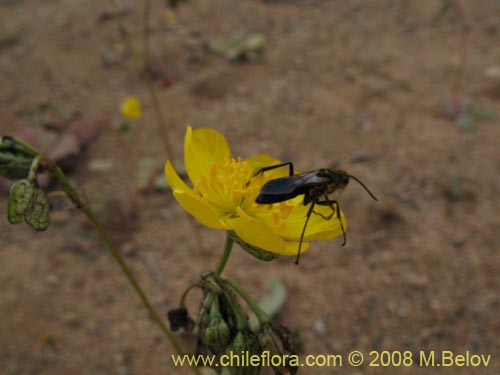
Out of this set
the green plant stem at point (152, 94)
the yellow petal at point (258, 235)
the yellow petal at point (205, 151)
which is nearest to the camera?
the yellow petal at point (258, 235)

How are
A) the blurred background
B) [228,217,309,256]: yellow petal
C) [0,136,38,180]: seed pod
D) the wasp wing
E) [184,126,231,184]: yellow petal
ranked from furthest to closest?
1. the blurred background
2. [184,126,231,184]: yellow petal
3. [0,136,38,180]: seed pod
4. the wasp wing
5. [228,217,309,256]: yellow petal

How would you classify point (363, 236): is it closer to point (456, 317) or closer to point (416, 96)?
point (456, 317)

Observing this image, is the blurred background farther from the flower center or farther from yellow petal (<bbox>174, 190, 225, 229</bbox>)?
yellow petal (<bbox>174, 190, 225, 229</bbox>)

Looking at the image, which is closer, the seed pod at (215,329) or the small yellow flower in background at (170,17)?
the seed pod at (215,329)

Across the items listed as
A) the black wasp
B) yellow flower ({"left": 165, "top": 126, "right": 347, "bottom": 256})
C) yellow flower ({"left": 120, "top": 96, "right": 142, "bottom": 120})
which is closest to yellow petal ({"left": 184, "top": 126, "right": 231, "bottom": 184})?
yellow flower ({"left": 165, "top": 126, "right": 347, "bottom": 256})

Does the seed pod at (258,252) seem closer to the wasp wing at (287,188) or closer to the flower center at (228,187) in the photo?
the wasp wing at (287,188)

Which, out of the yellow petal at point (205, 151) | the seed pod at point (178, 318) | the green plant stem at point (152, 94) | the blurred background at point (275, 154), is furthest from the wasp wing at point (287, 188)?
the green plant stem at point (152, 94)

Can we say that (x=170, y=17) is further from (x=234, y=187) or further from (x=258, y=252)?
(x=258, y=252)
